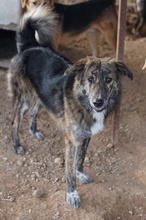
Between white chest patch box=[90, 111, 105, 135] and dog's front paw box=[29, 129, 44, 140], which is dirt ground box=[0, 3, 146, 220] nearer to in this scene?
dog's front paw box=[29, 129, 44, 140]

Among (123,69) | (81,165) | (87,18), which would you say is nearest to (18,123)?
(81,165)

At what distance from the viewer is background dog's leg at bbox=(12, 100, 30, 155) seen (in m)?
4.94

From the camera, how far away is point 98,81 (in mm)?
3828


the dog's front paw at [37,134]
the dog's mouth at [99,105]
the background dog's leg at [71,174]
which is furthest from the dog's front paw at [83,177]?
the dog's mouth at [99,105]

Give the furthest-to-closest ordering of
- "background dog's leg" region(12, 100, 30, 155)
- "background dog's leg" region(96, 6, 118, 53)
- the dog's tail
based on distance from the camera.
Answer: "background dog's leg" region(96, 6, 118, 53)
"background dog's leg" region(12, 100, 30, 155)
the dog's tail

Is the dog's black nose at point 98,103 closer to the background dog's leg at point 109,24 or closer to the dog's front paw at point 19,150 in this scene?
the dog's front paw at point 19,150

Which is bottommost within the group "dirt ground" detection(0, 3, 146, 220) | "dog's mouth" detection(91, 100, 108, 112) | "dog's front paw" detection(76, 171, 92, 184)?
"dirt ground" detection(0, 3, 146, 220)

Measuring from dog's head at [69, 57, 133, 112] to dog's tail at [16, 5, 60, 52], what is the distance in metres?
0.86

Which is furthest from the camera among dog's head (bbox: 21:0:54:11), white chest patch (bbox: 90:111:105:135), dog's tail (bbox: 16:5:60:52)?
dog's head (bbox: 21:0:54:11)

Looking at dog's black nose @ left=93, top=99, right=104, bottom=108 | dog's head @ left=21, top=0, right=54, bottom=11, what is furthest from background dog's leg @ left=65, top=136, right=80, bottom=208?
dog's head @ left=21, top=0, right=54, bottom=11

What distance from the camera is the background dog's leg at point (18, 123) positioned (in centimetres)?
494

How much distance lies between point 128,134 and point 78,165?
3.23 ft

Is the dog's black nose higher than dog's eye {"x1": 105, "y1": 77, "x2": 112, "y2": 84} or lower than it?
lower

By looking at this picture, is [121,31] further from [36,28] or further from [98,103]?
[98,103]
